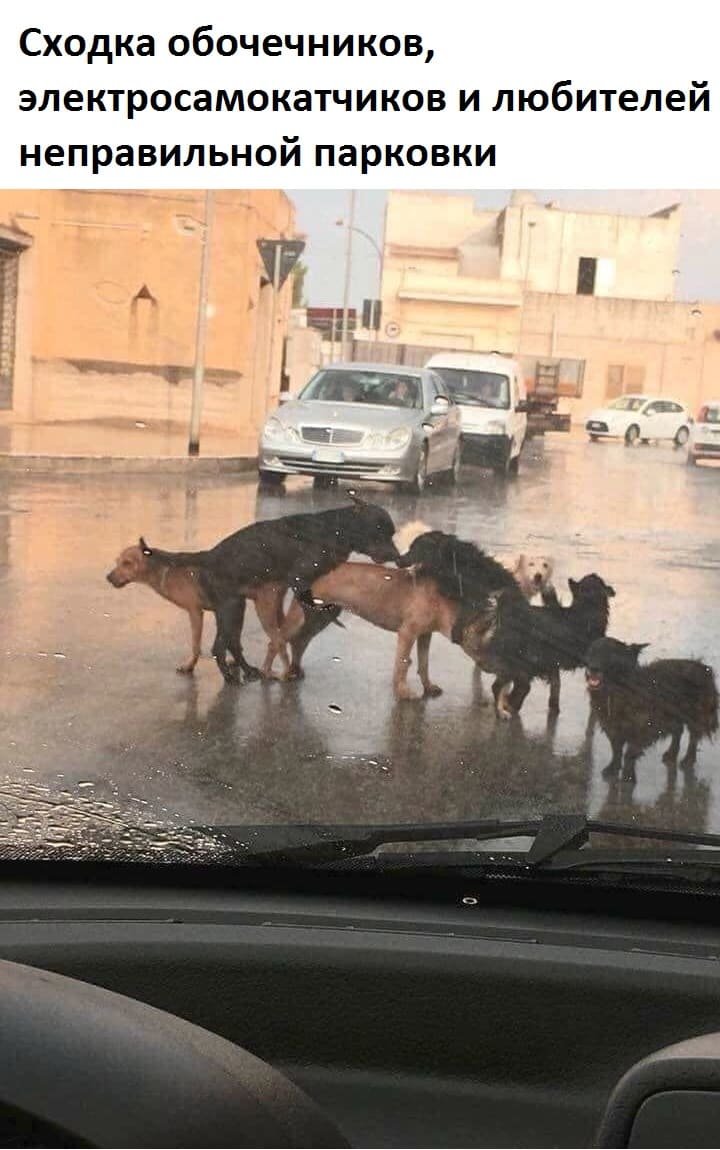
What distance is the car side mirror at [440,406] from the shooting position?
12.9 ft

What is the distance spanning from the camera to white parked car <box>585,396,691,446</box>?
390 centimetres

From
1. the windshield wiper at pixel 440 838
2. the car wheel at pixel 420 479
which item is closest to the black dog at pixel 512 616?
the car wheel at pixel 420 479

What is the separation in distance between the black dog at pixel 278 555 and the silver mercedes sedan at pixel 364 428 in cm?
13

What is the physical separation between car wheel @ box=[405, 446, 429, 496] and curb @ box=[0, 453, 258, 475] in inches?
17.3

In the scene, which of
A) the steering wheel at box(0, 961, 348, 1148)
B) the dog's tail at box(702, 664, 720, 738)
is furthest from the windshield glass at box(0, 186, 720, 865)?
the steering wheel at box(0, 961, 348, 1148)

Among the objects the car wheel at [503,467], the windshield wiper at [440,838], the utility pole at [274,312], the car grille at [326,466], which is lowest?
the windshield wiper at [440,838]

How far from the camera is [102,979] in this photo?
2.41 m

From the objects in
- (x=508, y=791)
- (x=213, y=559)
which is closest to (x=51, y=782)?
(x=213, y=559)

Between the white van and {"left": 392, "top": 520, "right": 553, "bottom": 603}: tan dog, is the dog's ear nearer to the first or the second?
{"left": 392, "top": 520, "right": 553, "bottom": 603}: tan dog

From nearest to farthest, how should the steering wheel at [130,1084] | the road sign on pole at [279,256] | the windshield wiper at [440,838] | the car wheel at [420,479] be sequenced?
the steering wheel at [130,1084] < the windshield wiper at [440,838] < the road sign on pole at [279,256] < the car wheel at [420,479]

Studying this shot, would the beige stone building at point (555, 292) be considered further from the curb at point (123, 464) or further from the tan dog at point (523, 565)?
the curb at point (123, 464)
